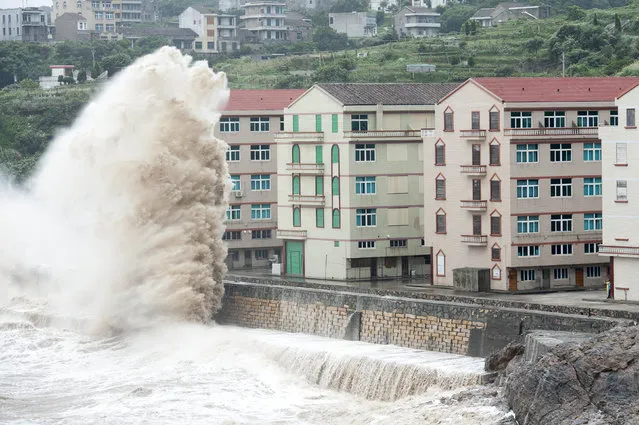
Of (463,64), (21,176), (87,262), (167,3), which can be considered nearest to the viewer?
(87,262)

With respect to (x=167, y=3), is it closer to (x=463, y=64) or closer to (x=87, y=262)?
(x=463, y=64)

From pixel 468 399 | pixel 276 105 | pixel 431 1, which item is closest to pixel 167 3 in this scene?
pixel 431 1

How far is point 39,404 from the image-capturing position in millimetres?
48406

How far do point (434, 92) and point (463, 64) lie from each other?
3793 cm

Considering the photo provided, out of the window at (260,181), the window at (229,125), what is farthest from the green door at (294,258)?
the window at (229,125)

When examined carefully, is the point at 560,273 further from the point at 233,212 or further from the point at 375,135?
the point at 233,212

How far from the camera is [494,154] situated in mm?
56656

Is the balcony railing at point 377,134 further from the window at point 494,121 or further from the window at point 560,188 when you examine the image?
the window at point 560,188

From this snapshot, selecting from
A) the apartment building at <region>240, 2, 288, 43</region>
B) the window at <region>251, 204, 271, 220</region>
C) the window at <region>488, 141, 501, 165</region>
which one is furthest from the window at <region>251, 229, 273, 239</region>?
the apartment building at <region>240, 2, 288, 43</region>

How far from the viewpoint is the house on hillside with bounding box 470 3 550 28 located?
125 meters

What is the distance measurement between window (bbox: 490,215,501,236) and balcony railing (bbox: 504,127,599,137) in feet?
9.93

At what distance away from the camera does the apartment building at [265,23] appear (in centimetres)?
14162

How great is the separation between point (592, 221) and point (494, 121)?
517cm

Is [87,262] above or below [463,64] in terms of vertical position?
below
